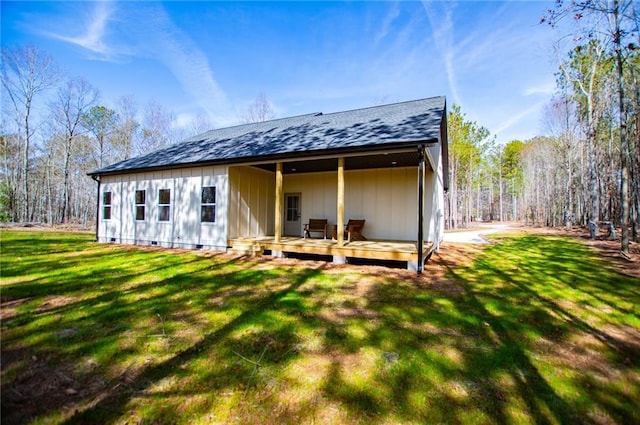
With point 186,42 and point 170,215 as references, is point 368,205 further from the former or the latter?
point 186,42

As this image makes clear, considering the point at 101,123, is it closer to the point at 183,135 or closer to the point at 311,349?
the point at 183,135

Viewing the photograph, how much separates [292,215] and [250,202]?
194 centimetres

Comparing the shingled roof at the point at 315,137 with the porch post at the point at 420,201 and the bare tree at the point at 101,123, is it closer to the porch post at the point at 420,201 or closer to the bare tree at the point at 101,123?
the porch post at the point at 420,201

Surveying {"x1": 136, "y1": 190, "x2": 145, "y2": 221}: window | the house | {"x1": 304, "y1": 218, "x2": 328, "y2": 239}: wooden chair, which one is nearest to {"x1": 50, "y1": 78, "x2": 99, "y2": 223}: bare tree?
the house

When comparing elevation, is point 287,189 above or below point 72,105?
below

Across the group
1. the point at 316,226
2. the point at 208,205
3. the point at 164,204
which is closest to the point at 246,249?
the point at 208,205

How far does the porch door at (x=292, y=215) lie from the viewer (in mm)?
11367

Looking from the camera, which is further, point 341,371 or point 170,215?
point 170,215

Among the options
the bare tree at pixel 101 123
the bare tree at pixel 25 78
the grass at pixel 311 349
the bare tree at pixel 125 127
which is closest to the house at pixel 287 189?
the grass at pixel 311 349

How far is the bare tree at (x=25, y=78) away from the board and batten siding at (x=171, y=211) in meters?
16.2

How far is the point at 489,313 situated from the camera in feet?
14.0

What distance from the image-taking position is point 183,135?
2848cm

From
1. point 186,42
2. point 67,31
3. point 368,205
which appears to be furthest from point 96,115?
point 368,205

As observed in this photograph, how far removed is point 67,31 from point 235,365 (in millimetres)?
11944
